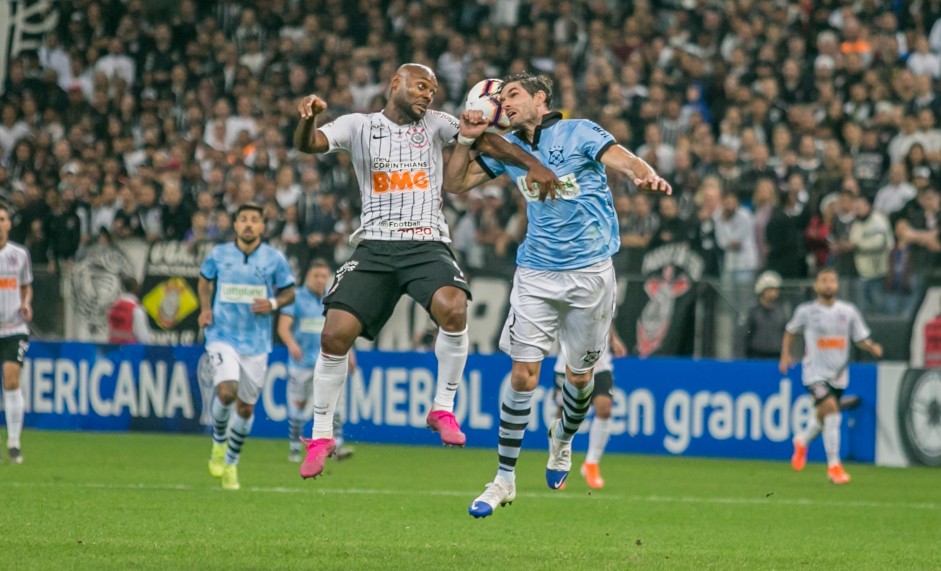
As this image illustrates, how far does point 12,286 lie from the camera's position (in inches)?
643

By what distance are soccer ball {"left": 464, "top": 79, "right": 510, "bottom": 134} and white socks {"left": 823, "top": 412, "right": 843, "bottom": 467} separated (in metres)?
7.57

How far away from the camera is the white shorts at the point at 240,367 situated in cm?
1432

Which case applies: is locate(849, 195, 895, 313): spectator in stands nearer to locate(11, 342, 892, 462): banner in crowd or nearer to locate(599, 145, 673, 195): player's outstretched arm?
locate(11, 342, 892, 462): banner in crowd

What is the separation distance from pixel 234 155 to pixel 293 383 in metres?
6.24

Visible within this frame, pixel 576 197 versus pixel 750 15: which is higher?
pixel 750 15

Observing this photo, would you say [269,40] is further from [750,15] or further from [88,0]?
[750,15]

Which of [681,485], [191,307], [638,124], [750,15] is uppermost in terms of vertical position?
[750,15]

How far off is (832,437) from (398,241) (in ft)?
25.7

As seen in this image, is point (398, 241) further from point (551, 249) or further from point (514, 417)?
point (514, 417)

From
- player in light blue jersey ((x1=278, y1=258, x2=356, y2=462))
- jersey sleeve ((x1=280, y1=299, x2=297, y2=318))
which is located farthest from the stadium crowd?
jersey sleeve ((x1=280, y1=299, x2=297, y2=318))

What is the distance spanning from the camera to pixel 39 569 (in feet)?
29.3

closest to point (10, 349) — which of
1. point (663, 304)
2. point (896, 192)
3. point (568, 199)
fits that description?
point (663, 304)

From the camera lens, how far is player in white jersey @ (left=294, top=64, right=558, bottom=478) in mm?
9641

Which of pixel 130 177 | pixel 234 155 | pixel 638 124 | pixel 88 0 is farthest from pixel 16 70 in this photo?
pixel 638 124
